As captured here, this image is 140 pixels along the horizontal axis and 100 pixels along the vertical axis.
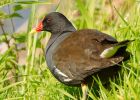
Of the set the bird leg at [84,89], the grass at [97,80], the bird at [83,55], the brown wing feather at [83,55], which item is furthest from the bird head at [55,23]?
the bird leg at [84,89]

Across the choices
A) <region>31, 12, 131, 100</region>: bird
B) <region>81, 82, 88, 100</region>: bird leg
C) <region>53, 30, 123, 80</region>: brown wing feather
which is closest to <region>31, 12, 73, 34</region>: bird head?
<region>31, 12, 131, 100</region>: bird

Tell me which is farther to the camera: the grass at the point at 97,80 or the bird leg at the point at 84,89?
the bird leg at the point at 84,89

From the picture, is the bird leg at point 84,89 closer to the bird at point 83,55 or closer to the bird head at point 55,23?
the bird at point 83,55

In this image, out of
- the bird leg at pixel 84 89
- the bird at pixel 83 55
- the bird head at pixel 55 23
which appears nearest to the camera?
the bird at pixel 83 55

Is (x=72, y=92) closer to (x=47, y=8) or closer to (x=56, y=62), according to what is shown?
(x=56, y=62)

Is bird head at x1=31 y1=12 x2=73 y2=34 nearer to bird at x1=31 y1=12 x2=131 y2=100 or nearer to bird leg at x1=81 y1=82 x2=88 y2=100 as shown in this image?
bird at x1=31 y1=12 x2=131 y2=100

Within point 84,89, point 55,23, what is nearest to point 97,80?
point 84,89

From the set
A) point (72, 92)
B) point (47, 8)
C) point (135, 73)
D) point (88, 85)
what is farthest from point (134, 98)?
point (47, 8)
